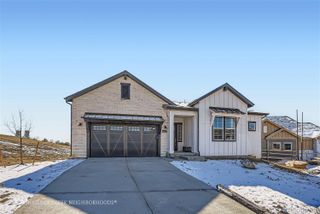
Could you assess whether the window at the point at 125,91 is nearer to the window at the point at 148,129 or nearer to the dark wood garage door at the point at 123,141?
the dark wood garage door at the point at 123,141

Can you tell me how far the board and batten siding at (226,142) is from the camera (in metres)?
18.4

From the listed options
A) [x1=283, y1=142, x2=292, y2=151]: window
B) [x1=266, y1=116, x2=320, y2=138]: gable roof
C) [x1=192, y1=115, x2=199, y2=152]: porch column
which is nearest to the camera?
[x1=192, y1=115, x2=199, y2=152]: porch column

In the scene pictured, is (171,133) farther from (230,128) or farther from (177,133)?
(230,128)

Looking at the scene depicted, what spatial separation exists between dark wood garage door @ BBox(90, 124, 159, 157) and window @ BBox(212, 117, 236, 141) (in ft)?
13.7

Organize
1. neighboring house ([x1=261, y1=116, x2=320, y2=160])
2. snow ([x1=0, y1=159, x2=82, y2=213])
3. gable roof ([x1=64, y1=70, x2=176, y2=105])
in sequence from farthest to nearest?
1. neighboring house ([x1=261, y1=116, x2=320, y2=160])
2. gable roof ([x1=64, y1=70, x2=176, y2=105])
3. snow ([x1=0, y1=159, x2=82, y2=213])

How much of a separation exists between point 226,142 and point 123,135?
7.20 meters

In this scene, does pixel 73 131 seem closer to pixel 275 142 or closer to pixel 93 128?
pixel 93 128

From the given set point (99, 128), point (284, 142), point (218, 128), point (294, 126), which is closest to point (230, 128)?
point (218, 128)

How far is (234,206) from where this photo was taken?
714cm

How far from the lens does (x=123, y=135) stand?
1756 centimetres

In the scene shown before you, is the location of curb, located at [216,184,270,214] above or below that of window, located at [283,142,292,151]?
above

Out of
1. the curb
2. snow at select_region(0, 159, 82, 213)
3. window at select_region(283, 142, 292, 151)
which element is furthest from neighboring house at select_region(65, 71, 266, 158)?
window at select_region(283, 142, 292, 151)

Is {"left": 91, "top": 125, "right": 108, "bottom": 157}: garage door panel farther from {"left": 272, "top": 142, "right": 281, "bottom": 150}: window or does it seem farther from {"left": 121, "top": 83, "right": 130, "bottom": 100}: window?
{"left": 272, "top": 142, "right": 281, "bottom": 150}: window

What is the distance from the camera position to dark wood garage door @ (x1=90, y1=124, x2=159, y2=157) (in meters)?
17.1
